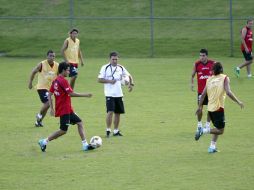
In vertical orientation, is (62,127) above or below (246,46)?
below

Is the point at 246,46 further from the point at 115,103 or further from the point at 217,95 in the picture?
the point at 217,95

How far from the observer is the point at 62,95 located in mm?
15523

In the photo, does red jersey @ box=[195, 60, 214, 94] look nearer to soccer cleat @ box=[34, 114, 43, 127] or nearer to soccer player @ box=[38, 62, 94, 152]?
soccer player @ box=[38, 62, 94, 152]

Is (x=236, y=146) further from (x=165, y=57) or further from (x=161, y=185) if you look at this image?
(x=165, y=57)

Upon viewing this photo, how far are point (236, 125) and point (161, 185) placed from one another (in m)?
6.79

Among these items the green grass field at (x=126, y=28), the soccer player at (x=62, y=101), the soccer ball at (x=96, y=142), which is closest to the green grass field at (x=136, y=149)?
the soccer ball at (x=96, y=142)

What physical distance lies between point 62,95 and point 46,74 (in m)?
3.84

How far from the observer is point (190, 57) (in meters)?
37.1

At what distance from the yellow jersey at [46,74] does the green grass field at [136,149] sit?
111 centimetres

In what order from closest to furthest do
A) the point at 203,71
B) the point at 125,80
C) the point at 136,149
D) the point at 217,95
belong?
the point at 217,95 → the point at 136,149 → the point at 203,71 → the point at 125,80

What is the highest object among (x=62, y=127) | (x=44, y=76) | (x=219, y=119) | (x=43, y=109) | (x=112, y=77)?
(x=112, y=77)

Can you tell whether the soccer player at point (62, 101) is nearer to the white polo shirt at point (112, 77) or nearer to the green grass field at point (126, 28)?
the white polo shirt at point (112, 77)

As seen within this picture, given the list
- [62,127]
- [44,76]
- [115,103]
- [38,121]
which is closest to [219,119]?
[62,127]

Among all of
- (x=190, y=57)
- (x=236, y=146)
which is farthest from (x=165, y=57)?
(x=236, y=146)
